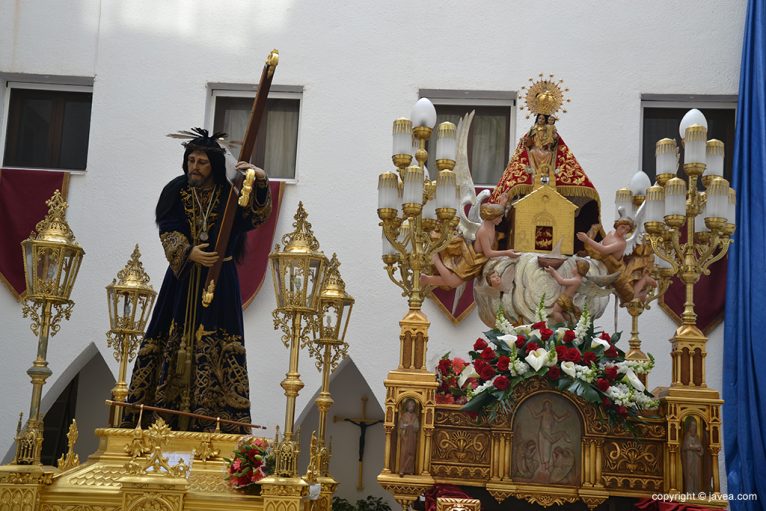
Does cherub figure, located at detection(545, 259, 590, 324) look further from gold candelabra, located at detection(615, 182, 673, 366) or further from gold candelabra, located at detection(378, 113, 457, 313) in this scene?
gold candelabra, located at detection(378, 113, 457, 313)

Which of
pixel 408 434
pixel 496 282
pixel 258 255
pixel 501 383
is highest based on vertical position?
pixel 258 255

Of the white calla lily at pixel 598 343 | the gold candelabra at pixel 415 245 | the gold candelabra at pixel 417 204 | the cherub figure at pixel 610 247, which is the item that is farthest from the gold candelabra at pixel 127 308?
the white calla lily at pixel 598 343

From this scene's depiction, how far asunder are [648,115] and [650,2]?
4.41ft

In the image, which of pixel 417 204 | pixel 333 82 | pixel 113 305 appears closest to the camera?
pixel 417 204

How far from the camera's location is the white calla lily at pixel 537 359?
7.86 metres

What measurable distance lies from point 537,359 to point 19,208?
24.9ft

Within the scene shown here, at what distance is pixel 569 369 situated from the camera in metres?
7.85

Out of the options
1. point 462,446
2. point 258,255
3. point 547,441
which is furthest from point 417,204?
point 258,255

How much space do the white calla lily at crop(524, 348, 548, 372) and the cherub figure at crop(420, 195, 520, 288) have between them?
127cm

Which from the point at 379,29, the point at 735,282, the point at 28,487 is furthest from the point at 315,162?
the point at 28,487

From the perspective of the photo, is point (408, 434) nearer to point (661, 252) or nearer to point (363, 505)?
point (661, 252)

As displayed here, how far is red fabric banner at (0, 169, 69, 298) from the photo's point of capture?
12.8m

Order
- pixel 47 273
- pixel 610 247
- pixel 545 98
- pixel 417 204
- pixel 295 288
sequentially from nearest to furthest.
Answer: pixel 295 288
pixel 47 273
pixel 417 204
pixel 610 247
pixel 545 98

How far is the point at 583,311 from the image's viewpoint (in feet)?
27.9
